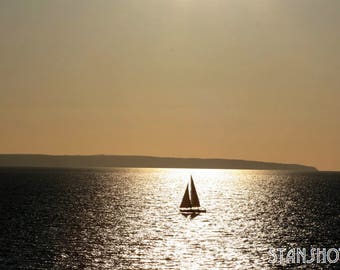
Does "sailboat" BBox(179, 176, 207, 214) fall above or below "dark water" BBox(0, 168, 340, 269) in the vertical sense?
above

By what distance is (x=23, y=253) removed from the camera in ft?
256

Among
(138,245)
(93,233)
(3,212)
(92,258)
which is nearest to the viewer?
(92,258)

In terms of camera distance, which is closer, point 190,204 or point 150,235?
point 150,235

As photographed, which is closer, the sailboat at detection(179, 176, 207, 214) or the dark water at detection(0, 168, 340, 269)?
the dark water at detection(0, 168, 340, 269)

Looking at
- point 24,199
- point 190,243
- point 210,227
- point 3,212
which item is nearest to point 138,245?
point 190,243

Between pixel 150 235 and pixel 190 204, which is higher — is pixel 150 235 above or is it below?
below

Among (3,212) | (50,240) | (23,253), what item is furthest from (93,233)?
(3,212)

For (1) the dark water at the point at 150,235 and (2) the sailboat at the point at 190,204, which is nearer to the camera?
(1) the dark water at the point at 150,235

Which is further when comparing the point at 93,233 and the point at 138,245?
the point at 93,233

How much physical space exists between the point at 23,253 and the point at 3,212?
6167cm

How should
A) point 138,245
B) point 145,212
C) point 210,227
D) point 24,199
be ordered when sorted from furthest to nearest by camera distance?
point 24,199 → point 145,212 → point 210,227 → point 138,245

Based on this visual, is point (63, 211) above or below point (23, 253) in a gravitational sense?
above

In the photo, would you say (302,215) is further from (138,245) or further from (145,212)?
(138,245)

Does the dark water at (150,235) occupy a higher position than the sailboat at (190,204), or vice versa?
the sailboat at (190,204)
